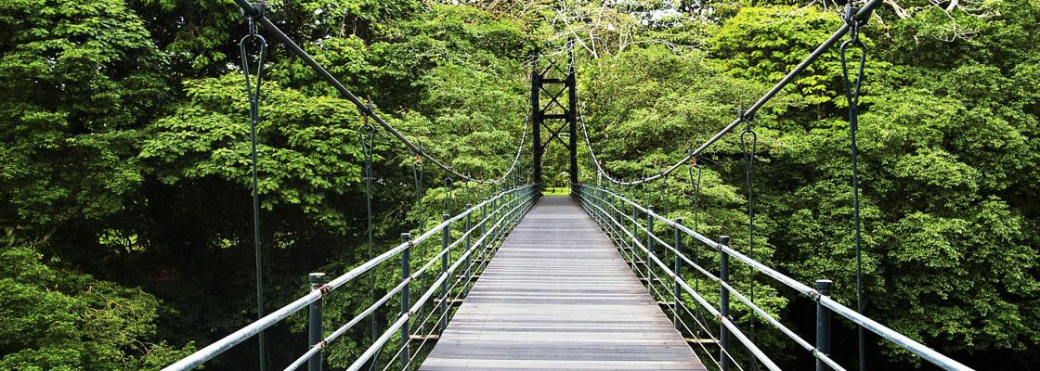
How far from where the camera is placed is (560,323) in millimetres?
4660

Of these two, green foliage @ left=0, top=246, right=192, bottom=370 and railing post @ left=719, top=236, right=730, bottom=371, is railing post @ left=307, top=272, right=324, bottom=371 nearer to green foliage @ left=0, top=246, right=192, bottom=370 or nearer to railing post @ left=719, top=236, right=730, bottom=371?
railing post @ left=719, top=236, right=730, bottom=371

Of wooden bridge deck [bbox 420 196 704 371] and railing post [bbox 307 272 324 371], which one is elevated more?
railing post [bbox 307 272 324 371]

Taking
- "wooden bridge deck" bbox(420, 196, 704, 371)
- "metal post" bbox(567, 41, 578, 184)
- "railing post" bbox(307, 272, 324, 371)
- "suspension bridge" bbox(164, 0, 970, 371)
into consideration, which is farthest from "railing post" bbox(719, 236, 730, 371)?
"metal post" bbox(567, 41, 578, 184)

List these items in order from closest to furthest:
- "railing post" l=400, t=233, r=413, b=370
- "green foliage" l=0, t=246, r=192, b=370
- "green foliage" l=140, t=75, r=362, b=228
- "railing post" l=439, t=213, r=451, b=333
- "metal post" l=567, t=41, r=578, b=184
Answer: "railing post" l=400, t=233, r=413, b=370 < "railing post" l=439, t=213, r=451, b=333 < "green foliage" l=0, t=246, r=192, b=370 < "green foliage" l=140, t=75, r=362, b=228 < "metal post" l=567, t=41, r=578, b=184

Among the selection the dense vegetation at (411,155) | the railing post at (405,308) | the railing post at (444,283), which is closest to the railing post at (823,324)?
the railing post at (405,308)

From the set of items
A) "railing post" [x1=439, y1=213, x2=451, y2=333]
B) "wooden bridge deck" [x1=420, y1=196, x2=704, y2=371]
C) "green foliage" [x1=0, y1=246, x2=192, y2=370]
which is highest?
"railing post" [x1=439, y1=213, x2=451, y2=333]

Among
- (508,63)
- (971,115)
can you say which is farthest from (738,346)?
(508,63)

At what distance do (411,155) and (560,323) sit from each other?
A: 9.73 meters

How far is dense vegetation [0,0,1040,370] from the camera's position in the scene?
11.5 metres

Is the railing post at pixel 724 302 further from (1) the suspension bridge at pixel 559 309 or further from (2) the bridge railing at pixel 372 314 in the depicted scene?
(2) the bridge railing at pixel 372 314

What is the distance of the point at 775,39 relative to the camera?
54.7 feet

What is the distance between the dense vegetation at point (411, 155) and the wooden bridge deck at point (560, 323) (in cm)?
504

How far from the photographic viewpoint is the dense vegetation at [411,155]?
37.8 feet

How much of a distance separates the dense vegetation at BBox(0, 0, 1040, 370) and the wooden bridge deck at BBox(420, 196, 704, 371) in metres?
5.04
